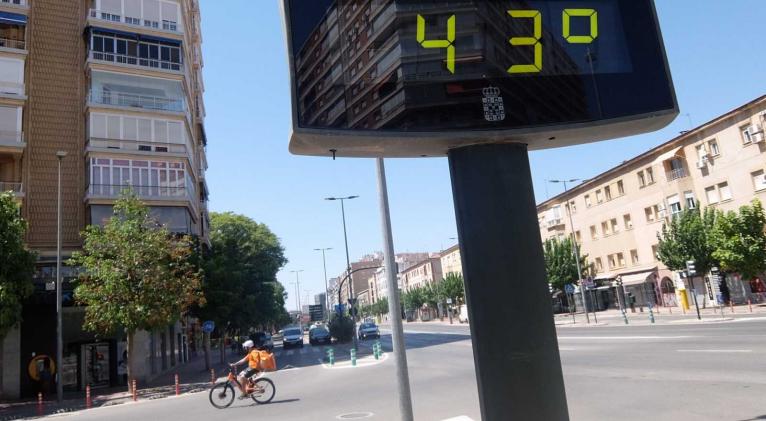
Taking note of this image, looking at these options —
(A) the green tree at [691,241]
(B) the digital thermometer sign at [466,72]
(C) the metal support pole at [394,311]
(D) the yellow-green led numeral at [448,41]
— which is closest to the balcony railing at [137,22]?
(C) the metal support pole at [394,311]

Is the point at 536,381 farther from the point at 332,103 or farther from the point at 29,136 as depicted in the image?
the point at 29,136

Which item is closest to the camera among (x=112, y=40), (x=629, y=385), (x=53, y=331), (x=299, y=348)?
(x=629, y=385)

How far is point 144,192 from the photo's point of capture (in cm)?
3138

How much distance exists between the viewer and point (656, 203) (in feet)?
149

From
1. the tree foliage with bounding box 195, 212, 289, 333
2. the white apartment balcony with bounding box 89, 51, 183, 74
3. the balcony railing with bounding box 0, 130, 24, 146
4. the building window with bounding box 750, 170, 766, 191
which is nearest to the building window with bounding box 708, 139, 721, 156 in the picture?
the building window with bounding box 750, 170, 766, 191

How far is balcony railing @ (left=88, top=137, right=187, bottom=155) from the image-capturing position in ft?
99.8

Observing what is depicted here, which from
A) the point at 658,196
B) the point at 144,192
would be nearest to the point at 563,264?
the point at 658,196

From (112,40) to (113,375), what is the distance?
18.9 metres

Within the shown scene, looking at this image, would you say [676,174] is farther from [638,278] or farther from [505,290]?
[505,290]

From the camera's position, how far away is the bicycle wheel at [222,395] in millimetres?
14008

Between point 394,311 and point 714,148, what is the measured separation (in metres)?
40.7

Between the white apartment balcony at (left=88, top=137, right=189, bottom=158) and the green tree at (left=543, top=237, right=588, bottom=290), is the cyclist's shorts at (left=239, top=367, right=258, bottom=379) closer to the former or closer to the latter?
the white apartment balcony at (left=88, top=137, right=189, bottom=158)

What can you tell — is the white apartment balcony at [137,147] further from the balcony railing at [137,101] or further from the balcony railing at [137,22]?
the balcony railing at [137,22]

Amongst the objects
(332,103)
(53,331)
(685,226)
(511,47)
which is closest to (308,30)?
(332,103)
